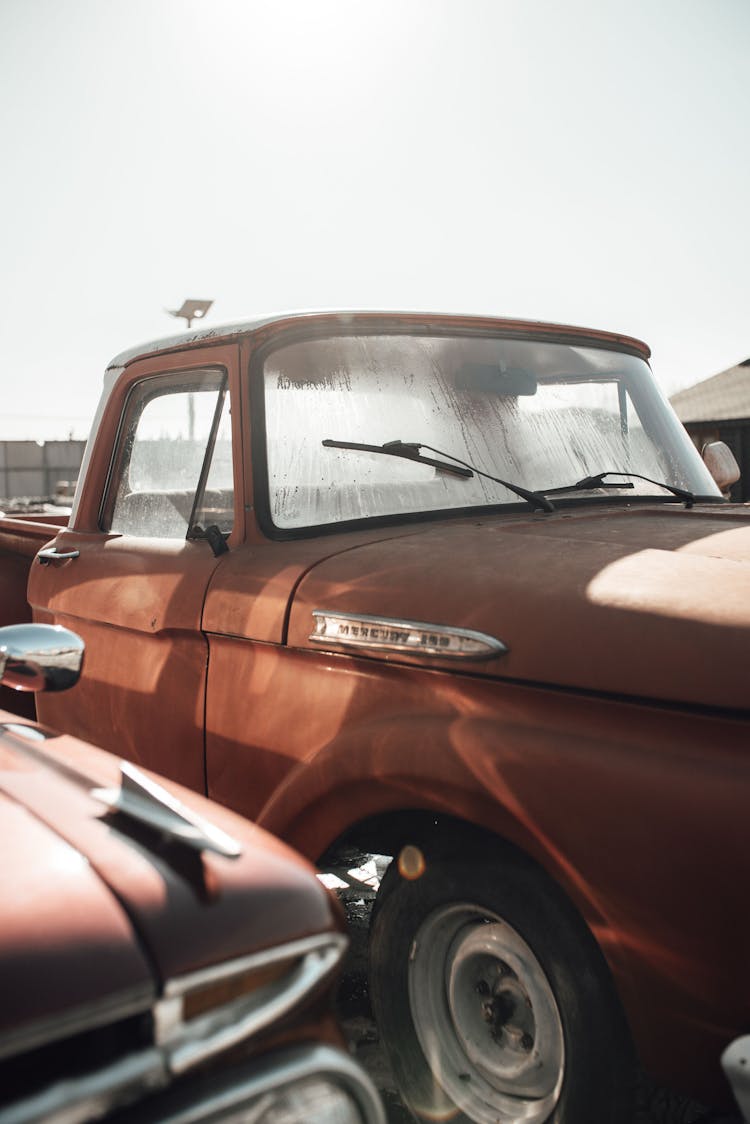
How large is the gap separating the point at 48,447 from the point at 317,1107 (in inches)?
1612

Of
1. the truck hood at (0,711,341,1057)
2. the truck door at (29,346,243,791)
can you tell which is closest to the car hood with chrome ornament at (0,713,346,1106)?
the truck hood at (0,711,341,1057)

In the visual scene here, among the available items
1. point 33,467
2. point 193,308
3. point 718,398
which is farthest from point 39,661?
point 33,467

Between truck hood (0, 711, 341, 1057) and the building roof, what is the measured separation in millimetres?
23598

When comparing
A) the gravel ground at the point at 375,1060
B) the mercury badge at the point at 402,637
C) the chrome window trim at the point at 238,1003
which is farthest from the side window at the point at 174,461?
the chrome window trim at the point at 238,1003

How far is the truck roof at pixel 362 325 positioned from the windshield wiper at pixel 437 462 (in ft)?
1.23

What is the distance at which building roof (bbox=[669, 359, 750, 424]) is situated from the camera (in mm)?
23844

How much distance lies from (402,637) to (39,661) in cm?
88

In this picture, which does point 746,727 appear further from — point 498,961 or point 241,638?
point 241,638

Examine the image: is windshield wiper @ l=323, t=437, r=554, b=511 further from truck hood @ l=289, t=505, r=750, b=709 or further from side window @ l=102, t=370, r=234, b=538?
side window @ l=102, t=370, r=234, b=538

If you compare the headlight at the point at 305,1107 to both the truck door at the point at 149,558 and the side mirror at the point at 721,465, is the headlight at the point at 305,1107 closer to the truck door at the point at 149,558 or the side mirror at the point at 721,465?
the truck door at the point at 149,558

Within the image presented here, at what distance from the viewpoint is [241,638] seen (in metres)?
2.60

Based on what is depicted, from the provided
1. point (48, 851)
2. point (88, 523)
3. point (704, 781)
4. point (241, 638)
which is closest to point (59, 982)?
point (48, 851)

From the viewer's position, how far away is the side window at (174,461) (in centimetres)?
296

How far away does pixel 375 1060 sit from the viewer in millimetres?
2920
